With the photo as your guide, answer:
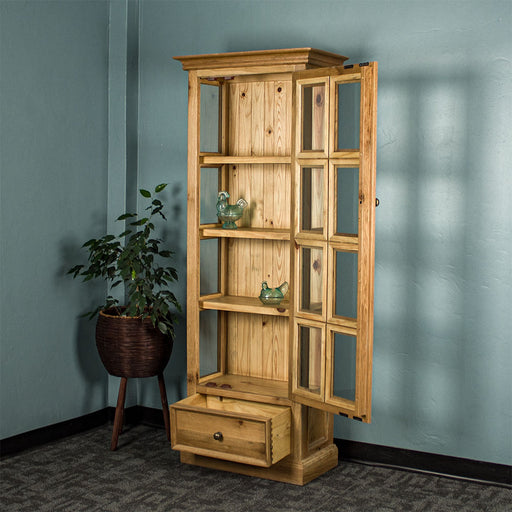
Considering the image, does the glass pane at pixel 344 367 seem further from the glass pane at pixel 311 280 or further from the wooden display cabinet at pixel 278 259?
the glass pane at pixel 311 280

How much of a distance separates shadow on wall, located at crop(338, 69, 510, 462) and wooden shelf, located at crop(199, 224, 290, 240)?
0.52 metres

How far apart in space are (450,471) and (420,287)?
3.03ft

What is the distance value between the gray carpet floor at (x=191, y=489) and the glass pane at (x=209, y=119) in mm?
1658

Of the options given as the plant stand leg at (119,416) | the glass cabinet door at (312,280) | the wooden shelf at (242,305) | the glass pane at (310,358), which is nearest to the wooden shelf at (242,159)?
the glass cabinet door at (312,280)

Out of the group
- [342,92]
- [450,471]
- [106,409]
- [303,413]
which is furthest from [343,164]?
[106,409]

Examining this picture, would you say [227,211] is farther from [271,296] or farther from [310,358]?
[310,358]

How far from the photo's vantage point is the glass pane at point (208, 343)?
3.91 metres

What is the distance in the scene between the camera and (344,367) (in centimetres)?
334

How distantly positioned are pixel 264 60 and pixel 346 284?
1.14 meters

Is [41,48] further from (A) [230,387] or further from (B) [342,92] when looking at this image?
(A) [230,387]

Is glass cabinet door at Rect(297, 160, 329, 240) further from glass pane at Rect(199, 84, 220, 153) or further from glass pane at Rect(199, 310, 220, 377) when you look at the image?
glass pane at Rect(199, 310, 220, 377)

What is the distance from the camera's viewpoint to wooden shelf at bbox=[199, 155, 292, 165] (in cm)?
364

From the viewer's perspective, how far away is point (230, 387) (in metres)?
3.84

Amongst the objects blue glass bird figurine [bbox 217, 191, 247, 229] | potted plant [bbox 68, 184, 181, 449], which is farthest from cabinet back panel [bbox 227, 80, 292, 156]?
potted plant [bbox 68, 184, 181, 449]
